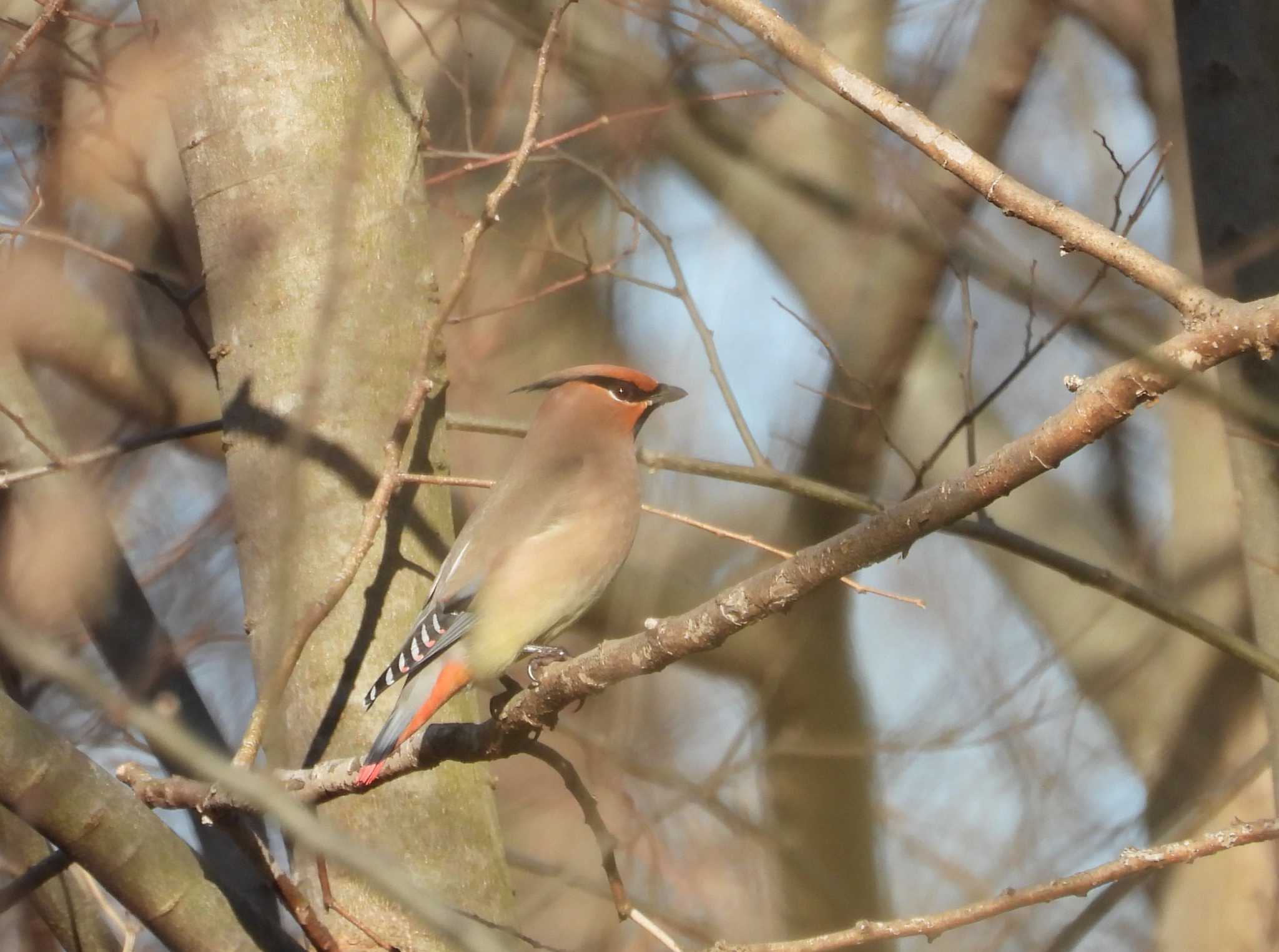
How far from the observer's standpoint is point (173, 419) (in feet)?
17.4

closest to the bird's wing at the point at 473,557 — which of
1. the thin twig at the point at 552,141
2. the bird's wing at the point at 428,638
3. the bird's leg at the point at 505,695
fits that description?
the bird's wing at the point at 428,638

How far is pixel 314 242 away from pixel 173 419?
73.7 inches

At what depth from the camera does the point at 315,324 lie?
3643mm

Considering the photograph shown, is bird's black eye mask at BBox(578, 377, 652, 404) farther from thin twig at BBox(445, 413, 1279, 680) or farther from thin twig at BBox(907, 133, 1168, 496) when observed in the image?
thin twig at BBox(907, 133, 1168, 496)

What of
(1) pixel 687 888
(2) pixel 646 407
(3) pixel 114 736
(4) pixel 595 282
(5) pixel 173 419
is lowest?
(1) pixel 687 888

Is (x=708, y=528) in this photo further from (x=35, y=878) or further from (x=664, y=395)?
(x=35, y=878)

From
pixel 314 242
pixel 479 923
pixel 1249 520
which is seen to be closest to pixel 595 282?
pixel 314 242

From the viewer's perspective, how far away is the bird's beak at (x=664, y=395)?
4.63 meters

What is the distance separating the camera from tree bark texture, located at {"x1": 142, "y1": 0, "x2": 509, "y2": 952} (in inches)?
138

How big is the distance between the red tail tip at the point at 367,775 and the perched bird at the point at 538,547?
0.11ft

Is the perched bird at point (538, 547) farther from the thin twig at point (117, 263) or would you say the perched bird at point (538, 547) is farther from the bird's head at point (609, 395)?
the thin twig at point (117, 263)

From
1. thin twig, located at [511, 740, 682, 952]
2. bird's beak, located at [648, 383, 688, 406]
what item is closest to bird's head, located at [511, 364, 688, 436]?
bird's beak, located at [648, 383, 688, 406]

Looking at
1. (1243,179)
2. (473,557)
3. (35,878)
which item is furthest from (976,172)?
(35,878)

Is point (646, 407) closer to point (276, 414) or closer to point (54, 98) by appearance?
point (276, 414)
